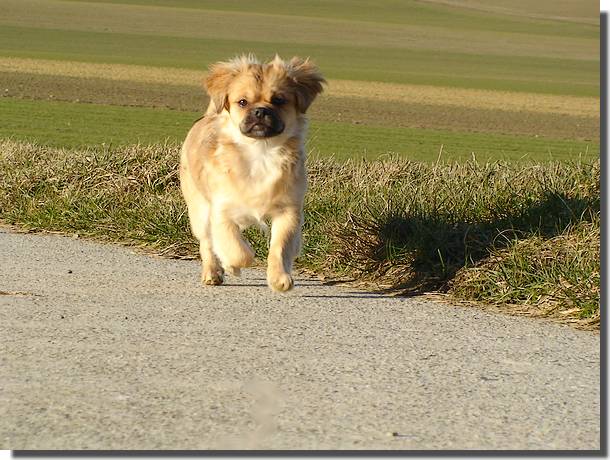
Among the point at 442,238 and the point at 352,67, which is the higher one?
the point at 442,238

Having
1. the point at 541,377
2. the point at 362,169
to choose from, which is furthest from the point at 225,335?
the point at 362,169

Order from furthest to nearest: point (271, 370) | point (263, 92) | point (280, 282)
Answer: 1. point (263, 92)
2. point (280, 282)
3. point (271, 370)

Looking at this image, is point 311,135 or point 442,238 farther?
point 311,135

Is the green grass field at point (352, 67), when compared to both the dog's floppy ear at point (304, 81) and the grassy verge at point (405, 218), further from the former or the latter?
the dog's floppy ear at point (304, 81)

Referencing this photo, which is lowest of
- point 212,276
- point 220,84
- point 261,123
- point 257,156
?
point 212,276

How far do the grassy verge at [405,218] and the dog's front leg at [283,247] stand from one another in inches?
38.2

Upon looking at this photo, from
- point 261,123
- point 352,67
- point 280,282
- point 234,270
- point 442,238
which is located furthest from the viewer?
point 352,67

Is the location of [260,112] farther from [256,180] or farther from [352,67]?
[352,67]

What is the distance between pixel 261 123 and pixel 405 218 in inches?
67.7

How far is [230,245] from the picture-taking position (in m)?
8.09

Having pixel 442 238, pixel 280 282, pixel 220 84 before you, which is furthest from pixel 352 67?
pixel 280 282

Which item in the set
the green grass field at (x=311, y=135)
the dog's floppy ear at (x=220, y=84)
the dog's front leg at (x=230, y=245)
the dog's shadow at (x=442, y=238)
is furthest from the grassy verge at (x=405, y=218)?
the green grass field at (x=311, y=135)

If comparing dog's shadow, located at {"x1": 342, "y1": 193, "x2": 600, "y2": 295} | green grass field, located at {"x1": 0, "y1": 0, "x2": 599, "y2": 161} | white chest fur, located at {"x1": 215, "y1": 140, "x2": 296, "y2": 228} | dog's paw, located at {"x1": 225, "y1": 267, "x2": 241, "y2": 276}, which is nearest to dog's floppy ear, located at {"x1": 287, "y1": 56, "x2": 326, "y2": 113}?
white chest fur, located at {"x1": 215, "y1": 140, "x2": 296, "y2": 228}

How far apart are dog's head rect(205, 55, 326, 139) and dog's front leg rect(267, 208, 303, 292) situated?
554 mm
